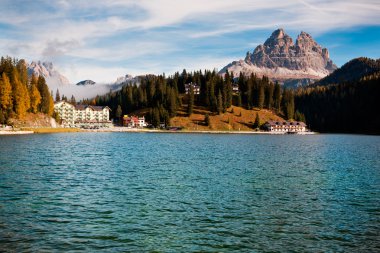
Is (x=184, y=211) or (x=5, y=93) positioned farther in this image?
(x=5, y=93)

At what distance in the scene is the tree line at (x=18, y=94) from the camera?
15762 cm

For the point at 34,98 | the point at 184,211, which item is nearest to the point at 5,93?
the point at 34,98

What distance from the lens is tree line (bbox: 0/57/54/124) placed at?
158 m

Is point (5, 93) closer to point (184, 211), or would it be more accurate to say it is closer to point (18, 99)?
point (18, 99)

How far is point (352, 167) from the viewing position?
6481 cm

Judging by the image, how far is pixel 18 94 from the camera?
162 meters

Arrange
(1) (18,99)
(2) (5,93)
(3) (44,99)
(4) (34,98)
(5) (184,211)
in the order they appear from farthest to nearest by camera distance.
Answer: (3) (44,99) → (4) (34,98) → (1) (18,99) → (2) (5,93) → (5) (184,211)

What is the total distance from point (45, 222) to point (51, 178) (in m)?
19.8

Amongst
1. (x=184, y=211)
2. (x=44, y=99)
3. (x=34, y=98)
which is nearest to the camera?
(x=184, y=211)

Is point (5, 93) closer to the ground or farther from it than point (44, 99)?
closer to the ground

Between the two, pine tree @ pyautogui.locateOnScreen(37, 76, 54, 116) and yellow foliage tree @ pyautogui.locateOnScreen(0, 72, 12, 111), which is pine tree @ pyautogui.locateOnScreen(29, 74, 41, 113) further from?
yellow foliage tree @ pyautogui.locateOnScreen(0, 72, 12, 111)

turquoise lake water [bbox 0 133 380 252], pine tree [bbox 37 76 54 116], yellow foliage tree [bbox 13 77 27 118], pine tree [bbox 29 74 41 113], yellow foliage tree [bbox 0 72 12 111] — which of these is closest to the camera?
turquoise lake water [bbox 0 133 380 252]

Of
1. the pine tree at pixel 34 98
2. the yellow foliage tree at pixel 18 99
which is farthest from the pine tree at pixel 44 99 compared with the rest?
the yellow foliage tree at pixel 18 99

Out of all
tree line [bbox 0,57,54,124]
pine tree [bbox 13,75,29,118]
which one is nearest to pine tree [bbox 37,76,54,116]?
tree line [bbox 0,57,54,124]
